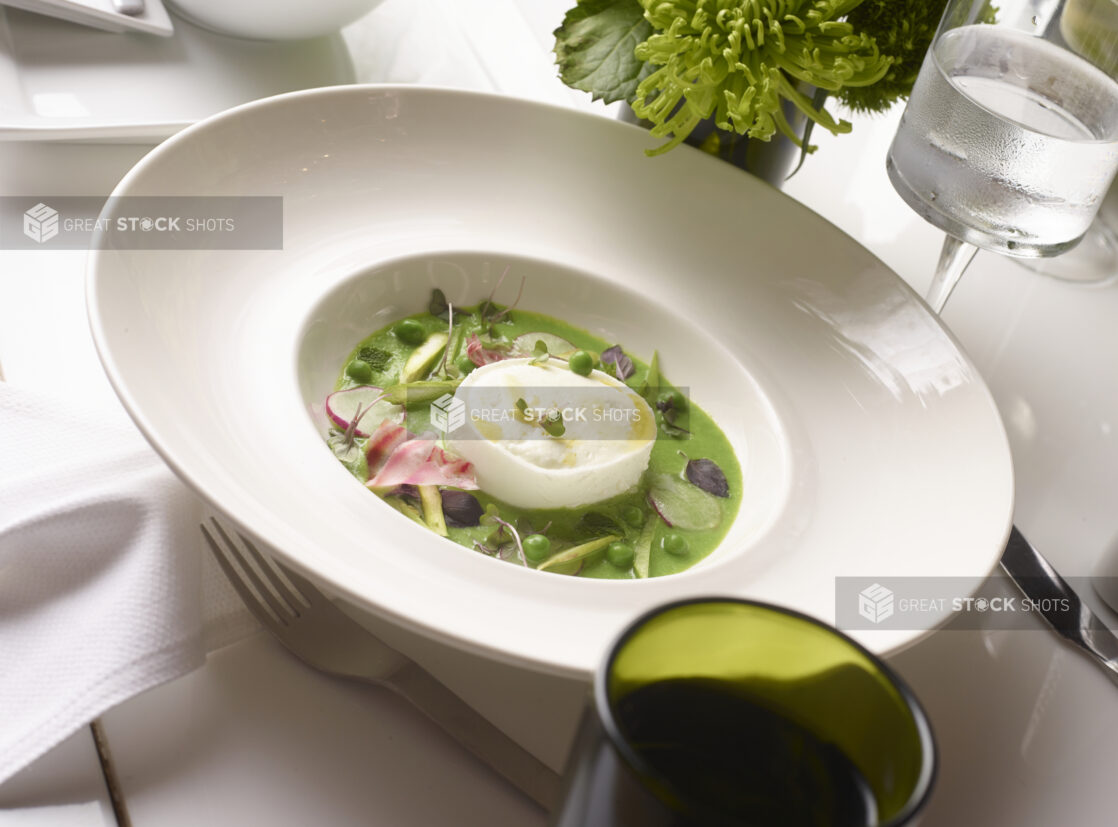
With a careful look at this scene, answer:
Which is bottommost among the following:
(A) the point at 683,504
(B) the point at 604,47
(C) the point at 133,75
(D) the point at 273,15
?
(A) the point at 683,504

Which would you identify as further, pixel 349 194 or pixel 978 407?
pixel 349 194

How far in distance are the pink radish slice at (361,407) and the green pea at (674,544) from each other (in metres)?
0.35

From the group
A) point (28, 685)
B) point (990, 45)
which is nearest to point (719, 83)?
point (990, 45)

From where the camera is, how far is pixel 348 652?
912 mm

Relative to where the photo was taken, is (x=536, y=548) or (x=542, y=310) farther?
(x=542, y=310)

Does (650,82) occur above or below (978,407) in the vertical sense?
above

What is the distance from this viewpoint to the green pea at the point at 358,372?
129 cm

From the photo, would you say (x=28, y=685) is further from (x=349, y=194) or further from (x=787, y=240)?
(x=787, y=240)

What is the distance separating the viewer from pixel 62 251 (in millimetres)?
1341

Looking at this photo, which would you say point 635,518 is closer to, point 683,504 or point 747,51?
point 683,504

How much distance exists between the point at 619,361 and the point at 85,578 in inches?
29.1

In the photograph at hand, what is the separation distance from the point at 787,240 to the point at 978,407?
36 cm

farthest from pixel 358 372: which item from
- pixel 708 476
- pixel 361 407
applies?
pixel 708 476

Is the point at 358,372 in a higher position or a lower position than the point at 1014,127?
lower
